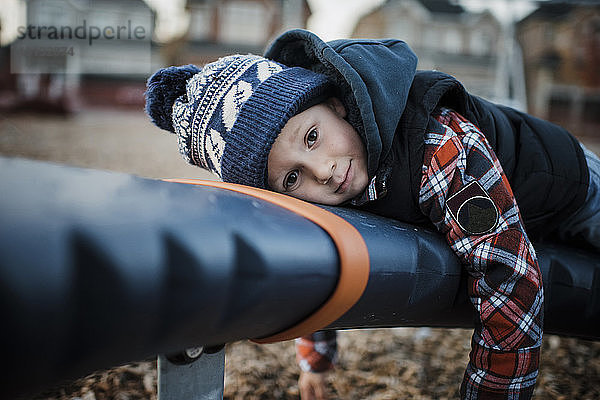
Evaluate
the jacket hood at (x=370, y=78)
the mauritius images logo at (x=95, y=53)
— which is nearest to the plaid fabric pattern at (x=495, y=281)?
the jacket hood at (x=370, y=78)

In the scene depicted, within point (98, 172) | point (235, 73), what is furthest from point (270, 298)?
point (235, 73)

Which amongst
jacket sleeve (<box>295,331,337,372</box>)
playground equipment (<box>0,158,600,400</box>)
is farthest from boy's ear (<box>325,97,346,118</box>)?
jacket sleeve (<box>295,331,337,372</box>)

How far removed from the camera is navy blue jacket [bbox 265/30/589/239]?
1.03 metres

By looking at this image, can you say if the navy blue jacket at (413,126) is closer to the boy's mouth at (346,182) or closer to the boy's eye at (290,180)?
the boy's mouth at (346,182)

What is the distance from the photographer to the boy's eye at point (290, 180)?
41.2 inches

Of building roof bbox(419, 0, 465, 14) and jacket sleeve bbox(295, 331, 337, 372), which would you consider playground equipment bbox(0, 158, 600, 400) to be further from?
building roof bbox(419, 0, 465, 14)

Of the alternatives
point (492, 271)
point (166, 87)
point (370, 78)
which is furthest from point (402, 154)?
point (166, 87)

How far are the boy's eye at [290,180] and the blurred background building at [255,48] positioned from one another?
6.78 metres

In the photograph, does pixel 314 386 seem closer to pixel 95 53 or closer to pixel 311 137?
pixel 311 137

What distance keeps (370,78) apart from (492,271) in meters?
0.45

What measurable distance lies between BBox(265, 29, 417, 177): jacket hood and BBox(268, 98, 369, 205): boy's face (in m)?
0.03

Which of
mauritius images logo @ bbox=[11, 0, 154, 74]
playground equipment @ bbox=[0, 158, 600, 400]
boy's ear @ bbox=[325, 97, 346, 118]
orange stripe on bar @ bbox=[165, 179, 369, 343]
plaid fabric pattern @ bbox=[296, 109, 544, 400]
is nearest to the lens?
playground equipment @ bbox=[0, 158, 600, 400]

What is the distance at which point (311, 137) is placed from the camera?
104cm

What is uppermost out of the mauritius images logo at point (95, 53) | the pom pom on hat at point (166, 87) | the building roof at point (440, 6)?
the building roof at point (440, 6)
